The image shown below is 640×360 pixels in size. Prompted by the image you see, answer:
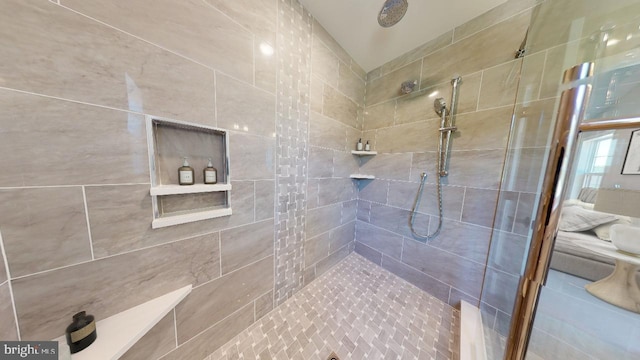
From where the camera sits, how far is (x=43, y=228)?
0.50 metres

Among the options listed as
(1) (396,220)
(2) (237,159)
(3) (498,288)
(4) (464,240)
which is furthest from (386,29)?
(3) (498,288)

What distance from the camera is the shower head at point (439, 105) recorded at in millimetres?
1215

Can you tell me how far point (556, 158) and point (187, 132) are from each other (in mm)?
1361

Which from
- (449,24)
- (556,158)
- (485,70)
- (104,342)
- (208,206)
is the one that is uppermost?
(449,24)

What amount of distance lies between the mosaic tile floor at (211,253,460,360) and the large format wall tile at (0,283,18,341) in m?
0.73

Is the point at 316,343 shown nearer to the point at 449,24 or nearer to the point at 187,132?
the point at 187,132

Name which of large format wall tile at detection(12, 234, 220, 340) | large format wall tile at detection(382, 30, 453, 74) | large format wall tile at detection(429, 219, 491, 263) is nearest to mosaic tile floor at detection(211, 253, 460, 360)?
large format wall tile at detection(429, 219, 491, 263)

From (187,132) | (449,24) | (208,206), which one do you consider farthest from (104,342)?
(449,24)

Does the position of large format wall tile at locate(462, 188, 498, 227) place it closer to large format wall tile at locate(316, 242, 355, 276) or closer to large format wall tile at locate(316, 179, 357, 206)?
large format wall tile at locate(316, 179, 357, 206)

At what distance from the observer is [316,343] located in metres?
0.95

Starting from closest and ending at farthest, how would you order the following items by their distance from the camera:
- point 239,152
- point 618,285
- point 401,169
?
1. point 239,152
2. point 618,285
3. point 401,169

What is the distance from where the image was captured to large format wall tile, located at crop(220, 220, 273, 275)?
907 mm

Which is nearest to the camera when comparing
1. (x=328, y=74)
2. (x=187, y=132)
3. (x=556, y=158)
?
(x=556, y=158)

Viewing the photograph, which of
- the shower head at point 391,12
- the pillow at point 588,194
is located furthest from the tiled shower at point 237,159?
the pillow at point 588,194
